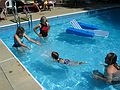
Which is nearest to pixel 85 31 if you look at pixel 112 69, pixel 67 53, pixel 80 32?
pixel 80 32

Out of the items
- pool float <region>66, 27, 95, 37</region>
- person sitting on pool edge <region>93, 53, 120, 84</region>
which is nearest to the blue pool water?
pool float <region>66, 27, 95, 37</region>

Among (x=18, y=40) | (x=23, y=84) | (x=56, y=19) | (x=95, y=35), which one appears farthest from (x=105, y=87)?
(x=56, y=19)

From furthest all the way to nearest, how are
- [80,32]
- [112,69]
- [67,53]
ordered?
[80,32], [67,53], [112,69]

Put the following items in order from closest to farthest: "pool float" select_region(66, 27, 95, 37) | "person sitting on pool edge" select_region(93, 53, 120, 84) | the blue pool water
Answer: "person sitting on pool edge" select_region(93, 53, 120, 84) < the blue pool water < "pool float" select_region(66, 27, 95, 37)

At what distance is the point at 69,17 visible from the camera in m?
13.3

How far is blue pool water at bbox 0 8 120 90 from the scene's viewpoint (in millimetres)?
6668

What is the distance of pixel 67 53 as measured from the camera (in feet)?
28.9

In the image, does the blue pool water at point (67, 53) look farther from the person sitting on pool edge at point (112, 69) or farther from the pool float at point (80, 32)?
the person sitting on pool edge at point (112, 69)

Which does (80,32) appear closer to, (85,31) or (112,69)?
(85,31)

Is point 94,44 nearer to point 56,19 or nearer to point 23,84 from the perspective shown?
point 56,19

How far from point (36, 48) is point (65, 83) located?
9.28ft

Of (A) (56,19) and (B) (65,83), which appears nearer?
(B) (65,83)

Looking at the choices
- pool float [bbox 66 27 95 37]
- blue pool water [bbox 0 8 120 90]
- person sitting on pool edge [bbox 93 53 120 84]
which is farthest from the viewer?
pool float [bbox 66 27 95 37]

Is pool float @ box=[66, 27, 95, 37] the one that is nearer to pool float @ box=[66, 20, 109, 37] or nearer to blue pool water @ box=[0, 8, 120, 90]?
pool float @ box=[66, 20, 109, 37]
